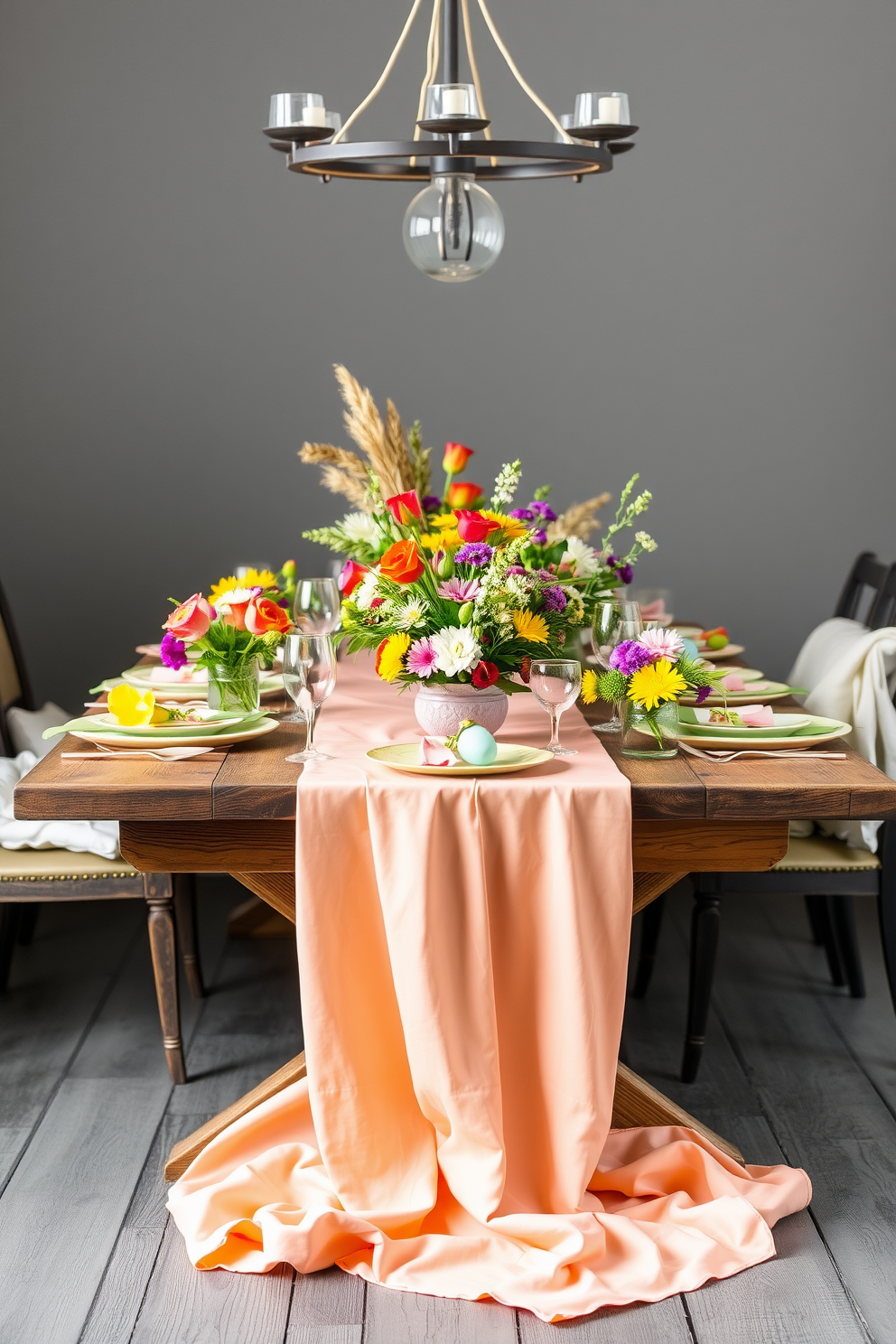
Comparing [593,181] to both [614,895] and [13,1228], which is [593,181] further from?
[13,1228]

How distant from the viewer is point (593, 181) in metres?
3.64

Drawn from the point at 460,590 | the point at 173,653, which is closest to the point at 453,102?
the point at 460,590

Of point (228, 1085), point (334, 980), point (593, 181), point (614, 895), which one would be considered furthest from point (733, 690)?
point (593, 181)

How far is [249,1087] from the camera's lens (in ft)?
7.82

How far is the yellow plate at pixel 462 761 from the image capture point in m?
1.78

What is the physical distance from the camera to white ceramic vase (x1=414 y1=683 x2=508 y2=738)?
6.39 feet

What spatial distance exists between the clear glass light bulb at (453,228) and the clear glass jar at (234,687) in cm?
77

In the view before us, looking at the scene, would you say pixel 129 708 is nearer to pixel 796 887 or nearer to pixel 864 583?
pixel 796 887

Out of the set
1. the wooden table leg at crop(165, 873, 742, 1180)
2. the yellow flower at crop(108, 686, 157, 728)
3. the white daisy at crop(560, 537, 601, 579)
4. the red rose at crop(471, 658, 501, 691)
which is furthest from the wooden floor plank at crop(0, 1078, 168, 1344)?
the white daisy at crop(560, 537, 601, 579)

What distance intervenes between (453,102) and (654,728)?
0.99m

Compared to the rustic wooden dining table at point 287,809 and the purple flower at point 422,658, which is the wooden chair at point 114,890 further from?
the purple flower at point 422,658

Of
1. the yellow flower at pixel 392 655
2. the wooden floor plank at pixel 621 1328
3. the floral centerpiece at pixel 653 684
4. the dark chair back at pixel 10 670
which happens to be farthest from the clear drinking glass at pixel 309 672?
the dark chair back at pixel 10 670

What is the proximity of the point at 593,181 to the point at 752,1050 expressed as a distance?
95.3 inches

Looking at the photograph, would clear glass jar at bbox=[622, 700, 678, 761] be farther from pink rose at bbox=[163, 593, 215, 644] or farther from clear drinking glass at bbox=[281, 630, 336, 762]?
pink rose at bbox=[163, 593, 215, 644]
